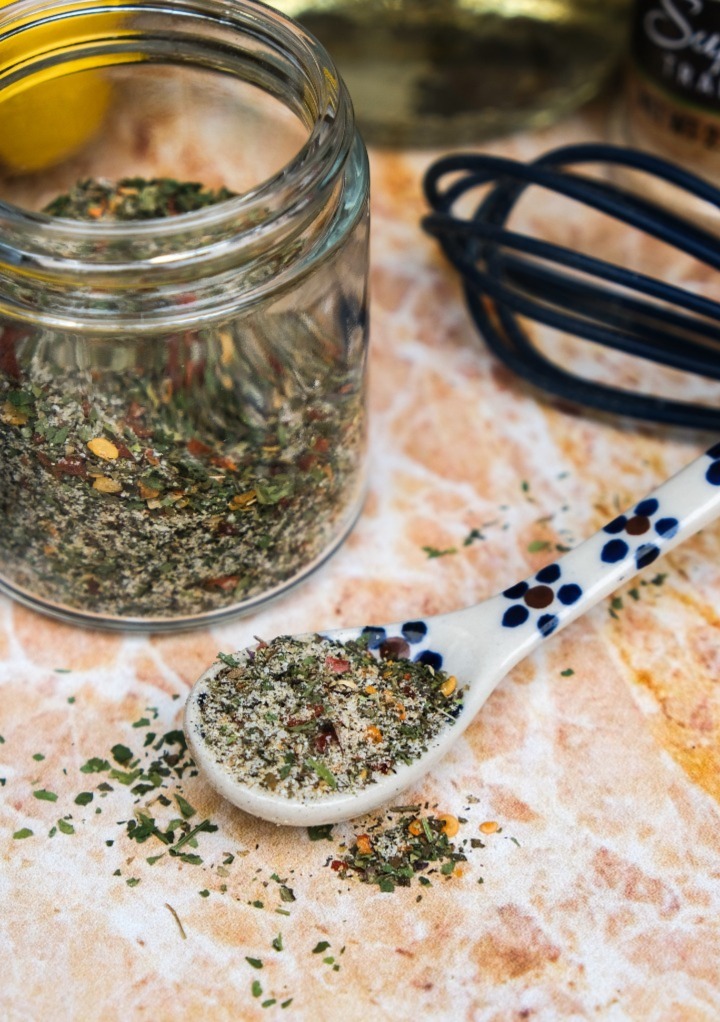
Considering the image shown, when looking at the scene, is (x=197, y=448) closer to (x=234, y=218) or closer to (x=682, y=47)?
(x=234, y=218)

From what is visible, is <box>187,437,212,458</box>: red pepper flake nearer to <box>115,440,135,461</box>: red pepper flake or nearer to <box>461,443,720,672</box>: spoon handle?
<box>115,440,135,461</box>: red pepper flake

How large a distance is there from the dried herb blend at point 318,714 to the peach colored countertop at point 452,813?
0.16 feet

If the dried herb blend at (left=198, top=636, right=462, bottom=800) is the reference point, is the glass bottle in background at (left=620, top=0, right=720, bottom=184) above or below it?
above

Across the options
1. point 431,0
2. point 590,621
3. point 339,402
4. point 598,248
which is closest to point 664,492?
point 590,621

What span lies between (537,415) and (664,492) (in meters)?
0.18

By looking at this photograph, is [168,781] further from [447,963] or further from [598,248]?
[598,248]

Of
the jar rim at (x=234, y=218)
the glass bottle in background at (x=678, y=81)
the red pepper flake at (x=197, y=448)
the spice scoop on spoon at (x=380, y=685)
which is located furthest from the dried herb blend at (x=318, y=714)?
the glass bottle in background at (x=678, y=81)

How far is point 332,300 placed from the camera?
0.67m

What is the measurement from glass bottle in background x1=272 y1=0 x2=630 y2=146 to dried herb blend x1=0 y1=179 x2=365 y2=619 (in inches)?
17.4

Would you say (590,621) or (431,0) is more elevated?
(431,0)

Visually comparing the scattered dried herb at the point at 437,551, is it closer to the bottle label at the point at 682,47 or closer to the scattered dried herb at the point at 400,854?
the scattered dried herb at the point at 400,854

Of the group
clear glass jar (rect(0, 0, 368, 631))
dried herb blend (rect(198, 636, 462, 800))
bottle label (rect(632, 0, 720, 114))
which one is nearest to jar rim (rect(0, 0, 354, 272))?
clear glass jar (rect(0, 0, 368, 631))

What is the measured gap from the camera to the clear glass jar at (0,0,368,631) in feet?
1.87

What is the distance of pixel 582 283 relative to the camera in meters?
0.83
